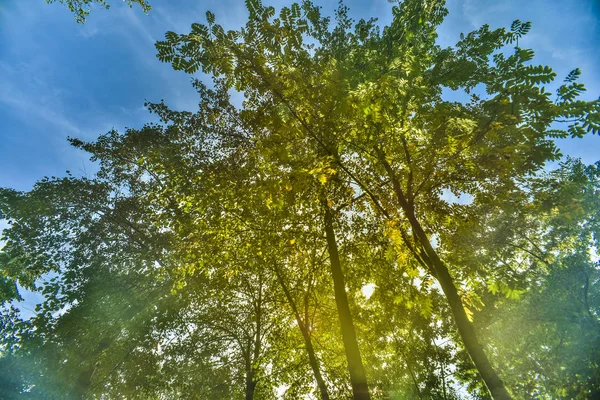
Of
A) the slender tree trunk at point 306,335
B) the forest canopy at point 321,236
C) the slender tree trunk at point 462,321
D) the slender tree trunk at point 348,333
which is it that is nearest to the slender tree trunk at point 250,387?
the forest canopy at point 321,236

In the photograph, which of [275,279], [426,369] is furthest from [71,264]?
[426,369]

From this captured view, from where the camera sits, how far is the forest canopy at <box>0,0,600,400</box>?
482 cm

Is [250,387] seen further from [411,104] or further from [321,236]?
[411,104]

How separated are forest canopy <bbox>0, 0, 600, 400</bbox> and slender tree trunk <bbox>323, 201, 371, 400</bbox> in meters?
0.06

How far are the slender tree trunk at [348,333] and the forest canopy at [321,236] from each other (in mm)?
55

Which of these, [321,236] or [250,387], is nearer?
[321,236]

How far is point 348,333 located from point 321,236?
291 centimetres

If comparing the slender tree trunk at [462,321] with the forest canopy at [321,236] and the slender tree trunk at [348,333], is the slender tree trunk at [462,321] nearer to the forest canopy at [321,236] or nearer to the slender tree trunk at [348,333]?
the forest canopy at [321,236]

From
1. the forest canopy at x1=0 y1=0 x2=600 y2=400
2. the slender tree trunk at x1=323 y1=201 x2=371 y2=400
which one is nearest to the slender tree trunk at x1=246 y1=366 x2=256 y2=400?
the forest canopy at x1=0 y1=0 x2=600 y2=400

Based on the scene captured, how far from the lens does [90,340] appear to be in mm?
14062

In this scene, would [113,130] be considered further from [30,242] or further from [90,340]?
[90,340]

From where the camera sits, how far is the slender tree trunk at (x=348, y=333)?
6578 mm

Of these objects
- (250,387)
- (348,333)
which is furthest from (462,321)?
(250,387)

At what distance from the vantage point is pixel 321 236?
27.5 ft
